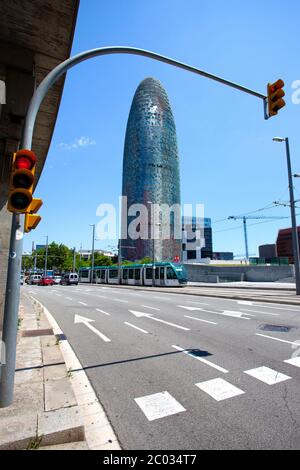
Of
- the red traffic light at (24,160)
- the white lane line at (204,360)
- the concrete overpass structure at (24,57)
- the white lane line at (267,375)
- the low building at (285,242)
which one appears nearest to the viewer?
the red traffic light at (24,160)

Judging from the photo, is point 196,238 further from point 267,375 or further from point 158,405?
point 158,405

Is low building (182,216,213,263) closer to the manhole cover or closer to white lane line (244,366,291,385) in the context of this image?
the manhole cover

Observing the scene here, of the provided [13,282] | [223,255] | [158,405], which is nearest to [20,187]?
[13,282]

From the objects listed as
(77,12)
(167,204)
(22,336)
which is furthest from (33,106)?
(167,204)

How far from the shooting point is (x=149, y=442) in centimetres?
329

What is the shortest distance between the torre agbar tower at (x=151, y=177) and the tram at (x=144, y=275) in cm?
6258

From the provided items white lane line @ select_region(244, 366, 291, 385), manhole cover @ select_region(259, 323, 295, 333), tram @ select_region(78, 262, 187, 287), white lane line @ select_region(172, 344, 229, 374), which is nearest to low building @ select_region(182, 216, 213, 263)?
tram @ select_region(78, 262, 187, 287)

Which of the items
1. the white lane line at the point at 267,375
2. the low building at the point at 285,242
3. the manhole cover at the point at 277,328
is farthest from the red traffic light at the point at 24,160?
the low building at the point at 285,242

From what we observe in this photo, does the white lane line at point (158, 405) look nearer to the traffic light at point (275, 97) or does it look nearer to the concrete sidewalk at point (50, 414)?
the concrete sidewalk at point (50, 414)

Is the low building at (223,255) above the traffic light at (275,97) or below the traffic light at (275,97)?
above

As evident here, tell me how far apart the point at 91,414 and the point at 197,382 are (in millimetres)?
1847

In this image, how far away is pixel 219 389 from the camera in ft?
15.4

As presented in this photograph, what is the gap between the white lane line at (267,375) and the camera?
5.02 m
